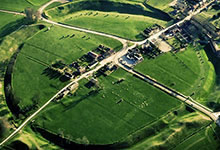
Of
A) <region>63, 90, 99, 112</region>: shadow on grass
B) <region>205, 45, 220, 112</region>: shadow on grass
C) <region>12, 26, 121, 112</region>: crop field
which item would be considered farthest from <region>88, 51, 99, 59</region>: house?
<region>205, 45, 220, 112</region>: shadow on grass

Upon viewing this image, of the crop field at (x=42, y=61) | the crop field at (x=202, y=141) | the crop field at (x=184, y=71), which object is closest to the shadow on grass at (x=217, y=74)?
the crop field at (x=184, y=71)

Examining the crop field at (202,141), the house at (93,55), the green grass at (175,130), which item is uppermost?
the house at (93,55)

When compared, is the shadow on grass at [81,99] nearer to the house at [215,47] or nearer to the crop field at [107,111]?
the crop field at [107,111]

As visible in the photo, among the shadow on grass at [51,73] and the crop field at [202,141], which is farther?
the shadow on grass at [51,73]

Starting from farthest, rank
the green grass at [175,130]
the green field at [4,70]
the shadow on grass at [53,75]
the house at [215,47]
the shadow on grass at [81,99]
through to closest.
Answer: the house at [215,47] < the shadow on grass at [53,75] < the shadow on grass at [81,99] < the green field at [4,70] < the green grass at [175,130]

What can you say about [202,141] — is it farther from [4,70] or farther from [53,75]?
[4,70]

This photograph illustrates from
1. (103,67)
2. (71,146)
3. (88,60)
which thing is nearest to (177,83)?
(103,67)

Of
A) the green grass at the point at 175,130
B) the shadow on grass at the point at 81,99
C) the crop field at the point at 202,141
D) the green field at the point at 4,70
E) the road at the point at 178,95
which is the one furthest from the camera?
the shadow on grass at the point at 81,99

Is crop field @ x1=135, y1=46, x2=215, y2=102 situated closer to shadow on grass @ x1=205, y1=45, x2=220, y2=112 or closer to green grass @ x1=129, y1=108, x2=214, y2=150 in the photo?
shadow on grass @ x1=205, y1=45, x2=220, y2=112
